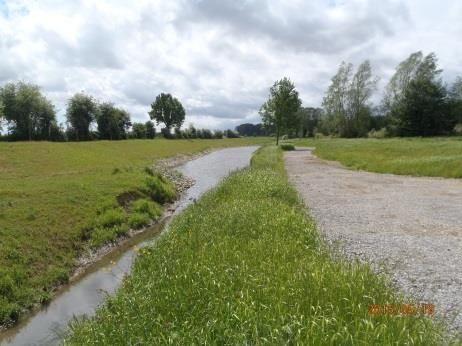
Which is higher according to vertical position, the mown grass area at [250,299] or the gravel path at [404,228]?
the mown grass area at [250,299]

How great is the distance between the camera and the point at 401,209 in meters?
14.6

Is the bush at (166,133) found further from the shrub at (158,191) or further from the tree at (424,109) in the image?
the shrub at (158,191)

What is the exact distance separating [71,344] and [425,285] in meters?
6.49

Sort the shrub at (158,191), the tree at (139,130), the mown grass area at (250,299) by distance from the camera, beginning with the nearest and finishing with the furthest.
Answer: the mown grass area at (250,299)
the shrub at (158,191)
the tree at (139,130)

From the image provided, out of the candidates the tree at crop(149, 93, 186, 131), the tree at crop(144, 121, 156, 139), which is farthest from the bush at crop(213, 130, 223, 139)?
the tree at crop(144, 121, 156, 139)

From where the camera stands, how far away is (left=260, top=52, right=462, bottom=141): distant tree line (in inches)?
2618

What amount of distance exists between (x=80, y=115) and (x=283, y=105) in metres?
38.9

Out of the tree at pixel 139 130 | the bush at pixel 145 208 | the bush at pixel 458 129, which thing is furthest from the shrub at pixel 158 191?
the tree at pixel 139 130

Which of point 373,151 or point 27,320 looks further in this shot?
point 373,151

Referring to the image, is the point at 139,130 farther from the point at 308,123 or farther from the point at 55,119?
the point at 308,123

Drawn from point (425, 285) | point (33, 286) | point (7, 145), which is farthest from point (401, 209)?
point (7, 145)

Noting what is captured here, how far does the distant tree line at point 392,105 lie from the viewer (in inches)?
2618

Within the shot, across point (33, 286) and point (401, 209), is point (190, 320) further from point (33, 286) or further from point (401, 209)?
point (401, 209)

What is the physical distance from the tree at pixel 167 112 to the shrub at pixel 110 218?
349 feet
